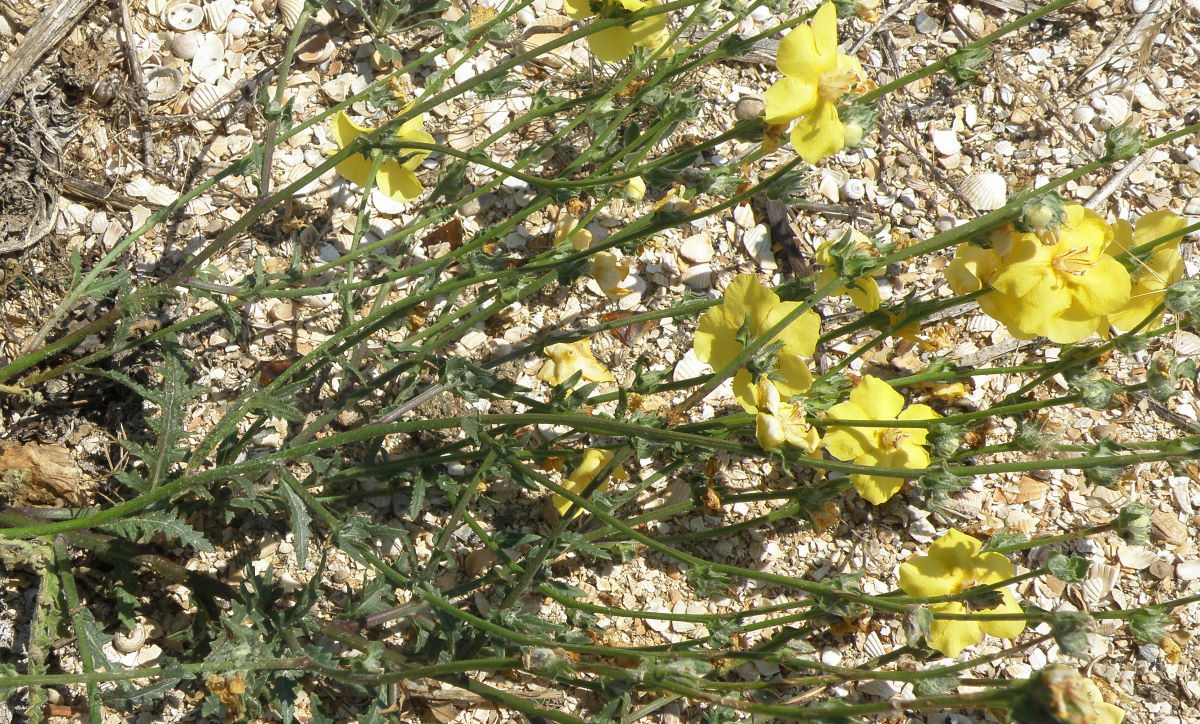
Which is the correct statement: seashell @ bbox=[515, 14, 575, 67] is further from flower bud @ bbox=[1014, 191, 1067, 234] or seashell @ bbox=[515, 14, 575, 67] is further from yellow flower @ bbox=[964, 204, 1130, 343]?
flower bud @ bbox=[1014, 191, 1067, 234]

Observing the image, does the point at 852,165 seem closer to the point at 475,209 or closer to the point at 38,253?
the point at 475,209

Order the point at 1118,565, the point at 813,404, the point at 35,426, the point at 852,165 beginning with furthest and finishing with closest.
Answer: the point at 852,165 → the point at 1118,565 → the point at 35,426 → the point at 813,404

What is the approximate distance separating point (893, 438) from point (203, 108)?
231cm

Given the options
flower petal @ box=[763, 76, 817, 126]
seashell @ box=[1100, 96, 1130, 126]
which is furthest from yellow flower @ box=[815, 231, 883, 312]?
seashell @ box=[1100, 96, 1130, 126]

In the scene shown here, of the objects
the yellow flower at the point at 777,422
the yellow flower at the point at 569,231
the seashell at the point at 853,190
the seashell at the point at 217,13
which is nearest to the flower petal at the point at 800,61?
the yellow flower at the point at 777,422

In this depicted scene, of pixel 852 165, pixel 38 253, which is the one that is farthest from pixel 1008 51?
pixel 38 253

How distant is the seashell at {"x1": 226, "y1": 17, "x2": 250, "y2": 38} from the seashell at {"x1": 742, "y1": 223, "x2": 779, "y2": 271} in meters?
1.76

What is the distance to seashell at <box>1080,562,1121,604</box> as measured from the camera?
2816mm

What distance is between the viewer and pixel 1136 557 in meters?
2.85

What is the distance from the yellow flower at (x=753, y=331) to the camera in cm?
208

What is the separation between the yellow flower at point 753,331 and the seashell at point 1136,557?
1.40 meters

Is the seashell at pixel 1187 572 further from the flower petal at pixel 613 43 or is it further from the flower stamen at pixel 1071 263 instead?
the flower petal at pixel 613 43

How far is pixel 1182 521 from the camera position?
2.88 metres

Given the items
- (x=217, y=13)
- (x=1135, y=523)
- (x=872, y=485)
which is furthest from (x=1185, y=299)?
(x=217, y=13)
